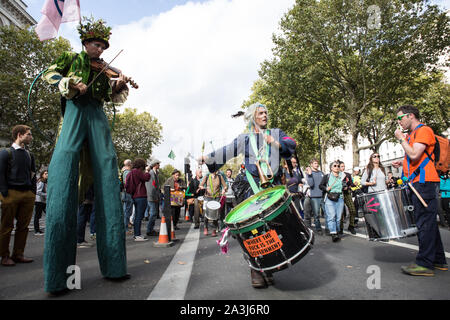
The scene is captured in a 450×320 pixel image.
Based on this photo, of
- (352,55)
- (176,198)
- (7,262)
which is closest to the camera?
(7,262)

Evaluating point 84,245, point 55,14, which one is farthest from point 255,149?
point 84,245

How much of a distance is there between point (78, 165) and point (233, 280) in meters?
2.02

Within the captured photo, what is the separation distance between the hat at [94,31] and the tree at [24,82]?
69.7 feet

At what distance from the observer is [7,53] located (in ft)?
73.7

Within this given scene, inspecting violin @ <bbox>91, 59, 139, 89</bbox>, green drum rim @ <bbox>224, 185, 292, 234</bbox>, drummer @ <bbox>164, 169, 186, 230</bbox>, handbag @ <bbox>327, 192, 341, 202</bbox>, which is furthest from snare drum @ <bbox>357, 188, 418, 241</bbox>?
drummer @ <bbox>164, 169, 186, 230</bbox>

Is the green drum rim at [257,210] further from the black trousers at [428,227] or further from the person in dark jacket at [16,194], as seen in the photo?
the person in dark jacket at [16,194]

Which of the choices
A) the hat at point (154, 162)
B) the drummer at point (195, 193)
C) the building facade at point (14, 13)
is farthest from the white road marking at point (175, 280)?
the building facade at point (14, 13)

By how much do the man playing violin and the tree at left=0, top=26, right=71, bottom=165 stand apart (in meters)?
21.4

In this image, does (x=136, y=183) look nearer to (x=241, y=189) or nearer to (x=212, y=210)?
(x=212, y=210)

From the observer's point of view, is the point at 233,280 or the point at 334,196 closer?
the point at 233,280

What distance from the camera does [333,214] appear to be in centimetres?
703

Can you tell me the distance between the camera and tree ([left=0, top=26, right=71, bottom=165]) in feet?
73.2
